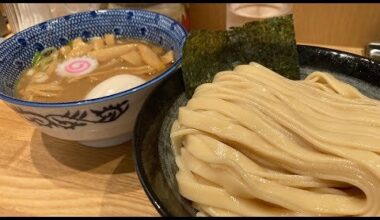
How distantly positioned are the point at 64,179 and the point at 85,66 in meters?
0.40

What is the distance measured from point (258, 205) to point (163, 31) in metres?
0.70

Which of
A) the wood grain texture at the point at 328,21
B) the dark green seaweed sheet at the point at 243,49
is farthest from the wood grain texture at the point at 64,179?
the wood grain texture at the point at 328,21

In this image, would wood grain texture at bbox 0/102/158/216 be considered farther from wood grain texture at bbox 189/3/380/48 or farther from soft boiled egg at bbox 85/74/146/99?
wood grain texture at bbox 189/3/380/48

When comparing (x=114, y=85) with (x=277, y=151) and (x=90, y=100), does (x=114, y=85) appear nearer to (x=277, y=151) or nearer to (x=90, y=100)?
(x=90, y=100)

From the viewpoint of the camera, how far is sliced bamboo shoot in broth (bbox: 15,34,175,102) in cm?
121

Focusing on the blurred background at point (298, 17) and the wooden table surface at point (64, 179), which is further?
the blurred background at point (298, 17)

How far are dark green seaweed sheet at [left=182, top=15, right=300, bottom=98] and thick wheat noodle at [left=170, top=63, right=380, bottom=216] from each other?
0.36 feet

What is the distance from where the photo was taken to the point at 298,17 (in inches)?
78.9

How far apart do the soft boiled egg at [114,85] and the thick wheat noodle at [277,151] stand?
0.24 m

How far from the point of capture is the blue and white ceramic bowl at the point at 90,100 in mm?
966

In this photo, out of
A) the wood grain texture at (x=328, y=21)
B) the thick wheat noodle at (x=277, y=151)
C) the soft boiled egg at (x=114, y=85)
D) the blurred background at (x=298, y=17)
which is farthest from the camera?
the wood grain texture at (x=328, y=21)

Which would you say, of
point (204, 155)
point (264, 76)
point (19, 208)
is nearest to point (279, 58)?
point (264, 76)

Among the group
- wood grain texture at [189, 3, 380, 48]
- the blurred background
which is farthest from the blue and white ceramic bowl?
wood grain texture at [189, 3, 380, 48]

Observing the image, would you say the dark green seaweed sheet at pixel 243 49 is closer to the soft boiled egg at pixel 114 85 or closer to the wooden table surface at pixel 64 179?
the soft boiled egg at pixel 114 85
